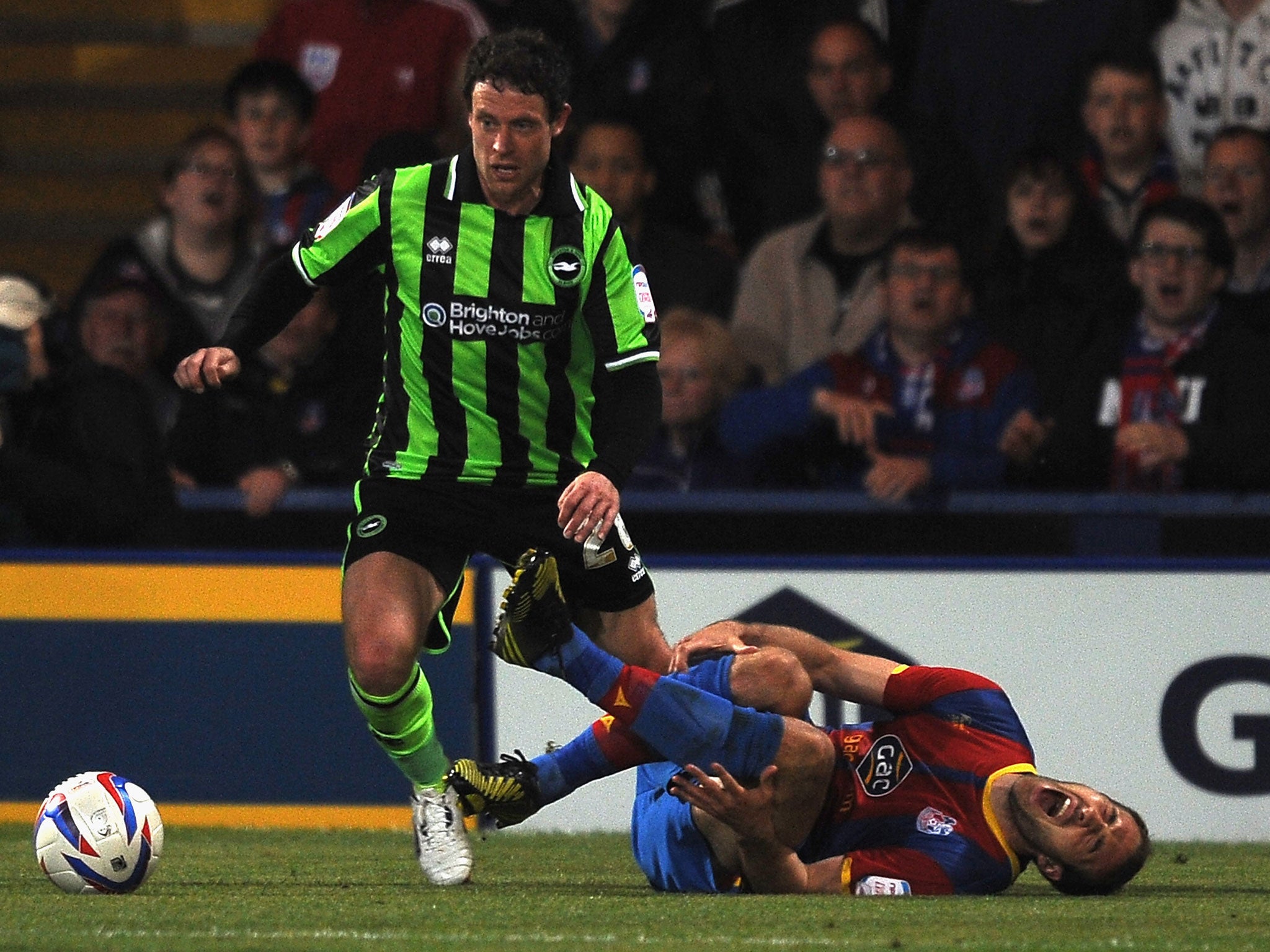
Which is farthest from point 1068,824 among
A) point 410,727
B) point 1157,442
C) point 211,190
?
point 211,190

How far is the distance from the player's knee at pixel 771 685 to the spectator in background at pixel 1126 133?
3157 mm

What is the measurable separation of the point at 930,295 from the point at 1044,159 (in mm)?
703

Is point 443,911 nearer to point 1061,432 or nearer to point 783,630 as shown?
point 783,630

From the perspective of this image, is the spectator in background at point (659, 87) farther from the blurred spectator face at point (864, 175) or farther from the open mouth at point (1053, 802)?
the open mouth at point (1053, 802)

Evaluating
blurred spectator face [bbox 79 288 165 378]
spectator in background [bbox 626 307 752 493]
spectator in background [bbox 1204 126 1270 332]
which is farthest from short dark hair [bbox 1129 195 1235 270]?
blurred spectator face [bbox 79 288 165 378]

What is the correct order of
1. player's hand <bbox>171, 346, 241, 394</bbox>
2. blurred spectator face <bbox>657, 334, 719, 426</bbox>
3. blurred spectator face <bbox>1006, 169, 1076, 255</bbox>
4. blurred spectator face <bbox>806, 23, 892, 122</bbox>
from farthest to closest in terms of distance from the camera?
blurred spectator face <bbox>806, 23, 892, 122</bbox> < blurred spectator face <bbox>1006, 169, 1076, 255</bbox> < blurred spectator face <bbox>657, 334, 719, 426</bbox> < player's hand <bbox>171, 346, 241, 394</bbox>

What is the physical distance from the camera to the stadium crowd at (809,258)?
7.68m

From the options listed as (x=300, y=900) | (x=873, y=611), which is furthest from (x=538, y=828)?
(x=300, y=900)

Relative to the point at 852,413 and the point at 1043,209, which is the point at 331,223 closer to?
the point at 852,413

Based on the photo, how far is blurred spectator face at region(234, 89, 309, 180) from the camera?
29.7ft

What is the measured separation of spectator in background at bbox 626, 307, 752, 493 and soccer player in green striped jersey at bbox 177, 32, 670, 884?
216 centimetres

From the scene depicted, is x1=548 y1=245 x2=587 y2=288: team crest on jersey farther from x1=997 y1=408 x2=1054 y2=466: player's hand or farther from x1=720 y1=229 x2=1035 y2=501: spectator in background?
x1=997 y1=408 x2=1054 y2=466: player's hand

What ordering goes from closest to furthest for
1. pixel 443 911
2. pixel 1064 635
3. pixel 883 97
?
pixel 443 911
pixel 1064 635
pixel 883 97

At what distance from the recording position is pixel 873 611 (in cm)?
757
